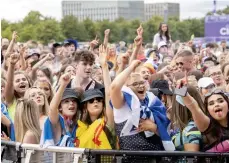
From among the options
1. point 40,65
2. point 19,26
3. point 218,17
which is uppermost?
point 19,26

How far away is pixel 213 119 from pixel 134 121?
61cm

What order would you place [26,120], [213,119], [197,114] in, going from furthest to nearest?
[26,120] < [213,119] < [197,114]

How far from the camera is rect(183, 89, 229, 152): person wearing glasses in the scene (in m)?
4.80

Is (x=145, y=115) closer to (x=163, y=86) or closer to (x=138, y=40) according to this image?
(x=163, y=86)

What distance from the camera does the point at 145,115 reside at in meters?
5.14

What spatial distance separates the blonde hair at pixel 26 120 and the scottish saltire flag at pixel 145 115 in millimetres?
1032

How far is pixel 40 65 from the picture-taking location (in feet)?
33.5

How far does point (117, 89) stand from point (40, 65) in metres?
5.31

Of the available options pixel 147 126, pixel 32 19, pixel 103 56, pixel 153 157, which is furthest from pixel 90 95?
pixel 32 19

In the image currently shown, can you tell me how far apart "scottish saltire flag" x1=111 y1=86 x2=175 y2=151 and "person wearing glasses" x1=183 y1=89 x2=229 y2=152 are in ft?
0.97

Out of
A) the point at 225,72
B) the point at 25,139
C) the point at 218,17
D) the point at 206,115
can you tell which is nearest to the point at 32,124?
the point at 25,139

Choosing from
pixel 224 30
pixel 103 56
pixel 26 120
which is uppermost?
pixel 224 30

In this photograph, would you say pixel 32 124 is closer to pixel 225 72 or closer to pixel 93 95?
pixel 93 95

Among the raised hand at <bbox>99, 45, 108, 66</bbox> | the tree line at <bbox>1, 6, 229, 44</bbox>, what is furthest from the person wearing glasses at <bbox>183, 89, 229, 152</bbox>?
the tree line at <bbox>1, 6, 229, 44</bbox>
